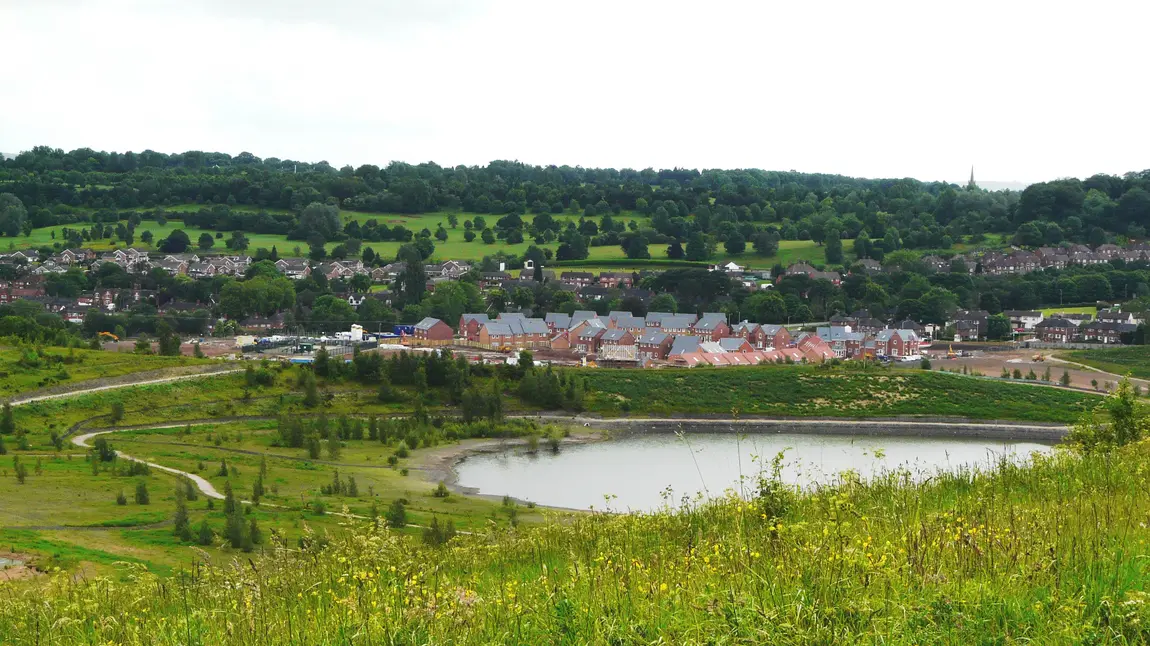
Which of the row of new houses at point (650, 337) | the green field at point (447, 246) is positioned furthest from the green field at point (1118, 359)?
the green field at point (447, 246)

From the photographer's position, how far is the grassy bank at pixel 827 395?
40812mm

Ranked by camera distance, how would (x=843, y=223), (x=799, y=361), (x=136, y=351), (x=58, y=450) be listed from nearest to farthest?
(x=58, y=450) → (x=136, y=351) → (x=799, y=361) → (x=843, y=223)

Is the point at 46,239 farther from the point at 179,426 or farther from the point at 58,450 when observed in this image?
the point at 58,450

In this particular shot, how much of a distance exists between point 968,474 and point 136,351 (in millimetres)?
38893

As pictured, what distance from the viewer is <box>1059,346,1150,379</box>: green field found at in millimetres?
50562

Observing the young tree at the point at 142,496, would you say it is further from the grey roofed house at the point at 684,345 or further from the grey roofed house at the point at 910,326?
the grey roofed house at the point at 910,326

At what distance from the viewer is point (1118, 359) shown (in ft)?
173

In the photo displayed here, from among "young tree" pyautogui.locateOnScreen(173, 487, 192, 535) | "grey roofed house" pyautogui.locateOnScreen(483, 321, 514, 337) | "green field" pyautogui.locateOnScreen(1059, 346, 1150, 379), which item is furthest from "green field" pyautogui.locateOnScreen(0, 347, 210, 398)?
"green field" pyautogui.locateOnScreen(1059, 346, 1150, 379)

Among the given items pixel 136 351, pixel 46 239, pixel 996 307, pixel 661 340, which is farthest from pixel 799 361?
pixel 46 239

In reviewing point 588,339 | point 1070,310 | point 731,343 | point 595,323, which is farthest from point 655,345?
point 1070,310

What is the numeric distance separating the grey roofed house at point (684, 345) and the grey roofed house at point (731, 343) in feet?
4.64

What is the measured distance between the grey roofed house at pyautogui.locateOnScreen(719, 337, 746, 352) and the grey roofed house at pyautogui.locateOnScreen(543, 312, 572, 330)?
10.5m

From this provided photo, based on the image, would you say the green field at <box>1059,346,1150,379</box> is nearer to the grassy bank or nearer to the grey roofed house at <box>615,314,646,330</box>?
the grassy bank

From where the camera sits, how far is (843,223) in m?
93.4
